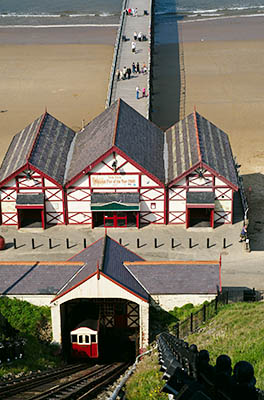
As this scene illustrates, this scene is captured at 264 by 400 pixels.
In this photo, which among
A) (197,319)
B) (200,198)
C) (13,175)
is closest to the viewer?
(197,319)

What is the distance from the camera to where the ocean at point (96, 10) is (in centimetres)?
10244

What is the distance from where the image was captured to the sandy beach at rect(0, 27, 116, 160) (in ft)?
214

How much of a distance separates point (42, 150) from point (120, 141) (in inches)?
219

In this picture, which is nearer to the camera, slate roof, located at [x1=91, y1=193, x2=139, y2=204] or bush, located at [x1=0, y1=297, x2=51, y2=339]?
bush, located at [x1=0, y1=297, x2=51, y2=339]

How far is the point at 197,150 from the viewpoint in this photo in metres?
44.3

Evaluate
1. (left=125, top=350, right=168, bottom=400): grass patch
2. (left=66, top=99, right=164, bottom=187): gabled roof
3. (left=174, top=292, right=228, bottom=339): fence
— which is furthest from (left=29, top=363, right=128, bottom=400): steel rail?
(left=66, top=99, right=164, bottom=187): gabled roof

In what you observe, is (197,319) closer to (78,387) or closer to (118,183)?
(78,387)

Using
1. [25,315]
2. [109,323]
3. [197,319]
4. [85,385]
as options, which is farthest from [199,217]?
[85,385]

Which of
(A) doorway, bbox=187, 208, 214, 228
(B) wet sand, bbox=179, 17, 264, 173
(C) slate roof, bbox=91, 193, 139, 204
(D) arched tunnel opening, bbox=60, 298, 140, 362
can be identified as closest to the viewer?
(D) arched tunnel opening, bbox=60, 298, 140, 362

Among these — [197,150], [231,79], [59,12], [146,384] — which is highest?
[59,12]

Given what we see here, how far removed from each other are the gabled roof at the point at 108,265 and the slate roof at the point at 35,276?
631 mm

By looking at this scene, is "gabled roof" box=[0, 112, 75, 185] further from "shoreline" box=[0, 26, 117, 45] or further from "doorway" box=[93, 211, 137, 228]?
"shoreline" box=[0, 26, 117, 45]

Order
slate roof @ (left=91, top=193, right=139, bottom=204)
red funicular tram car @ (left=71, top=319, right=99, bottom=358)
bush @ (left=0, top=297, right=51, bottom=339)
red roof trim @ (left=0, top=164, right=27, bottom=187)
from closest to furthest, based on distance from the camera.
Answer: red funicular tram car @ (left=71, top=319, right=99, bottom=358) < bush @ (left=0, top=297, right=51, bottom=339) < red roof trim @ (left=0, top=164, right=27, bottom=187) < slate roof @ (left=91, top=193, right=139, bottom=204)

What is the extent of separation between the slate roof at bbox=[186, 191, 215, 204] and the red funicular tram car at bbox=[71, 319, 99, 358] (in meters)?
14.8
